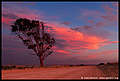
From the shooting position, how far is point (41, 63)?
146 ft

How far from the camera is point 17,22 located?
1764 inches

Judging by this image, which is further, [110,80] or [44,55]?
[44,55]

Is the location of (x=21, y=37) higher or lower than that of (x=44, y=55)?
higher

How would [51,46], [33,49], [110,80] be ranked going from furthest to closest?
[51,46]
[33,49]
[110,80]

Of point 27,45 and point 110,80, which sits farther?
point 27,45

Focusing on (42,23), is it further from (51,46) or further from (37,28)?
(51,46)

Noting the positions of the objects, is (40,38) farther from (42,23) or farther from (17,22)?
(17,22)

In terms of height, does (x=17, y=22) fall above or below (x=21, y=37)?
above

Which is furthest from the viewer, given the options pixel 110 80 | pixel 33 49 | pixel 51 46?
pixel 51 46

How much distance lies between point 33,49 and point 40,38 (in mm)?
3076

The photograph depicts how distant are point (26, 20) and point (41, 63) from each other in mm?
10361

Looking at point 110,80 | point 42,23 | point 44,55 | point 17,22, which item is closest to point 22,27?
point 17,22

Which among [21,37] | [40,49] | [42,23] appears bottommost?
[40,49]

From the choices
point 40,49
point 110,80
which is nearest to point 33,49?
point 40,49
